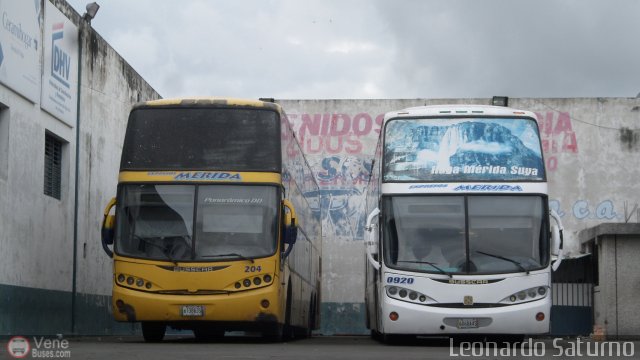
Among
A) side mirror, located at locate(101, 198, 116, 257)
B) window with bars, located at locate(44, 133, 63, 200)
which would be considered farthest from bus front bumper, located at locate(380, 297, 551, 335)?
window with bars, located at locate(44, 133, 63, 200)

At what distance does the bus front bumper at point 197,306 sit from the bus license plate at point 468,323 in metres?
2.71

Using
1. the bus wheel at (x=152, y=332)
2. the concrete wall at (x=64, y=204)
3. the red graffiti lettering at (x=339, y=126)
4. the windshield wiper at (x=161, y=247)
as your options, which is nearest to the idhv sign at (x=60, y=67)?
the concrete wall at (x=64, y=204)

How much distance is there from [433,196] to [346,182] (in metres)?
15.1

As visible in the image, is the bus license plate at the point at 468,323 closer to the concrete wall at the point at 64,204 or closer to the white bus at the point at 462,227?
the white bus at the point at 462,227

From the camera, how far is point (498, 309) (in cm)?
1508

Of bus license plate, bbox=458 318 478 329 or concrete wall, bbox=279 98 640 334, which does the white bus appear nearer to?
bus license plate, bbox=458 318 478 329

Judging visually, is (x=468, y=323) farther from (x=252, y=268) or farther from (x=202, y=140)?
(x=202, y=140)

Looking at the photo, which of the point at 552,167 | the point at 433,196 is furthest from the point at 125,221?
the point at 552,167

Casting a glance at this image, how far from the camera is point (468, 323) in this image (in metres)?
15.0

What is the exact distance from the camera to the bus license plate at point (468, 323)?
49.2 feet

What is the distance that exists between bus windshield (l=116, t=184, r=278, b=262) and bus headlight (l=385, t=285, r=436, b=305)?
1851 millimetres

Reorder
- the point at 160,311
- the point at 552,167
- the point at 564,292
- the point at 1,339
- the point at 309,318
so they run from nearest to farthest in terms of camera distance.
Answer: the point at 160,311
the point at 1,339
the point at 309,318
the point at 564,292
the point at 552,167

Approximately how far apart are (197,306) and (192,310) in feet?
0.29

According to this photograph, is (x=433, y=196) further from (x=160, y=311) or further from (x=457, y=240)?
(x=160, y=311)
